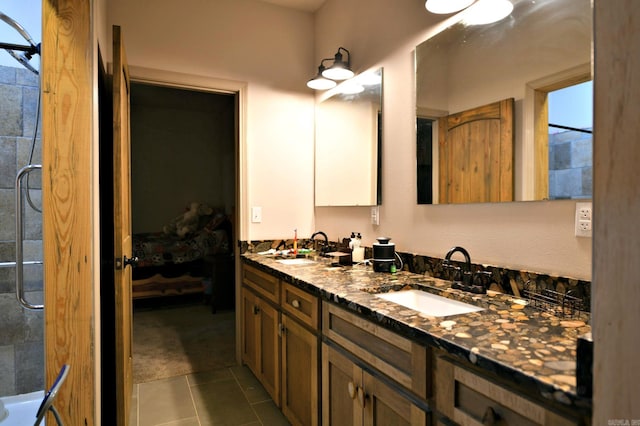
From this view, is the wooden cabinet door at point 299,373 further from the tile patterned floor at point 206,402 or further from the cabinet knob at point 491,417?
the cabinet knob at point 491,417

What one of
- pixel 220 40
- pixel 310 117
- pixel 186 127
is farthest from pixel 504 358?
pixel 186 127

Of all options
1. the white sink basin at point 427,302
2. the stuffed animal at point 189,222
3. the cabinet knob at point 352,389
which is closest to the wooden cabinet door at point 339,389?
the cabinet knob at point 352,389

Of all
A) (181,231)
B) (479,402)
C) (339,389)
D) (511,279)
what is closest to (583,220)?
(511,279)

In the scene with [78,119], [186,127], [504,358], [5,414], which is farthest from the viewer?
[186,127]

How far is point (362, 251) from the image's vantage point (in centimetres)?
241

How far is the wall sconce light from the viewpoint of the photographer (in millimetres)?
2613

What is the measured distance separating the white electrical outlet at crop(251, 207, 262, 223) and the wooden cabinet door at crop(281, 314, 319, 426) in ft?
3.59

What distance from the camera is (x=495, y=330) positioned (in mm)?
1079

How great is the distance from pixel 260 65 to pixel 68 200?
2070 mm

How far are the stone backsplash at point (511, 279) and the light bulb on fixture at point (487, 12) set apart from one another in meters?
1.08

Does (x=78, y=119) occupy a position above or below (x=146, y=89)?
below

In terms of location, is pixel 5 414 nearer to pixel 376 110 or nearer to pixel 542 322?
pixel 542 322

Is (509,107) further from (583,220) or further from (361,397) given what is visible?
(361,397)

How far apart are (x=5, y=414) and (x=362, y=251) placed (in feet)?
6.44
